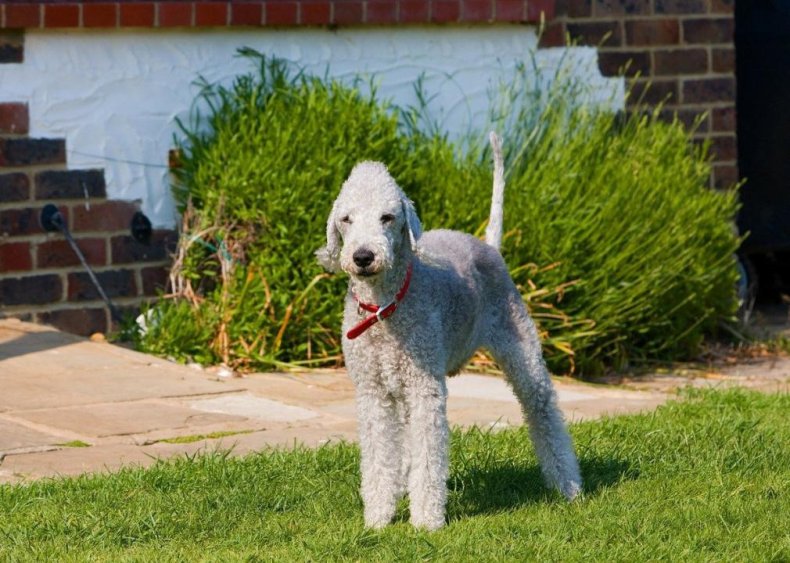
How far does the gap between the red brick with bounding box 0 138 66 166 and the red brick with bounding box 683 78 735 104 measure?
14.7 feet

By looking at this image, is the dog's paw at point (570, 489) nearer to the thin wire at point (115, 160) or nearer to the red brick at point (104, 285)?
the red brick at point (104, 285)

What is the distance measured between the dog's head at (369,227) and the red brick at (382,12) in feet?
14.5

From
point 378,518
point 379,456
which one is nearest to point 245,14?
point 379,456

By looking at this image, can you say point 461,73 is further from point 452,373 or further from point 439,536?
point 439,536

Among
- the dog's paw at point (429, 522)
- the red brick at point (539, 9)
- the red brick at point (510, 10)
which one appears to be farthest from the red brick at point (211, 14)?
the dog's paw at point (429, 522)

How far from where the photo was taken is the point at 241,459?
18.5 feet

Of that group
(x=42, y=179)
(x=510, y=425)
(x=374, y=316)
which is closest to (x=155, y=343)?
(x=42, y=179)

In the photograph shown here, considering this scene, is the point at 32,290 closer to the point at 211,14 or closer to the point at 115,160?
the point at 115,160

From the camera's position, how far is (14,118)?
8.02 metres

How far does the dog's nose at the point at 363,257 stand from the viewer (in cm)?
444

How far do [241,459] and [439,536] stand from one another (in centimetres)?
124

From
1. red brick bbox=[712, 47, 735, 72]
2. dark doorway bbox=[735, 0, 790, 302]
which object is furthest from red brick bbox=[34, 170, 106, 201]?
dark doorway bbox=[735, 0, 790, 302]

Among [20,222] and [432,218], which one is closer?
[20,222]

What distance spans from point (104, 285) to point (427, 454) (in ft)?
13.2
